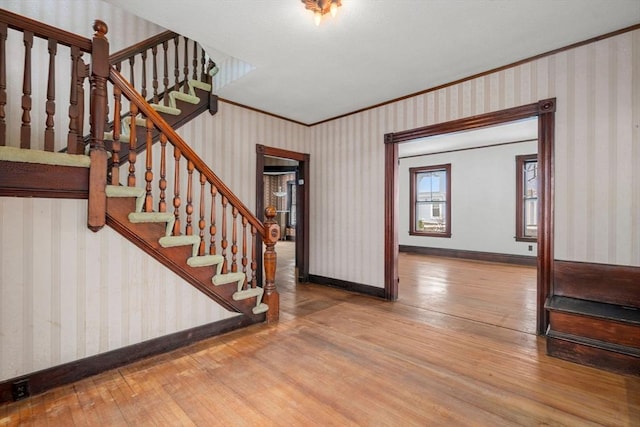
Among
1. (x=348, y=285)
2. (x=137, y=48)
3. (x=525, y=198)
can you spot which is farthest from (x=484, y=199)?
(x=137, y=48)

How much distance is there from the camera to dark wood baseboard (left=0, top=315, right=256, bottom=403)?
1976 millimetres

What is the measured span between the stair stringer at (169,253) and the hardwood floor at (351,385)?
0.31m

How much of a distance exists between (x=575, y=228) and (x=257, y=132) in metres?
4.00

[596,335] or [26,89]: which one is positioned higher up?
[26,89]

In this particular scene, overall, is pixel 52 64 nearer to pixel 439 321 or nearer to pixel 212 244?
pixel 212 244

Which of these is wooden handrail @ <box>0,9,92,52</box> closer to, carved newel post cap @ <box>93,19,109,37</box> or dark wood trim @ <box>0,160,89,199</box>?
carved newel post cap @ <box>93,19,109,37</box>

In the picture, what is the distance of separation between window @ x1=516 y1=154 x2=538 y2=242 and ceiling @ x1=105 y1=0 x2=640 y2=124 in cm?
438

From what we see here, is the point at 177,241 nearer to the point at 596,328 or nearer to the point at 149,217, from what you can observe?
the point at 149,217

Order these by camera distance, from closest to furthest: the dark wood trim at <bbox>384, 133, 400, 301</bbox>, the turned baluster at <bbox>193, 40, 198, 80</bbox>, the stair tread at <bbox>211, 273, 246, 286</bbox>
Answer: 1. the stair tread at <bbox>211, 273, 246, 286</bbox>
2. the turned baluster at <bbox>193, 40, 198, 80</bbox>
3. the dark wood trim at <bbox>384, 133, 400, 301</bbox>

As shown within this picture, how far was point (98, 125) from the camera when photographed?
2.14 m

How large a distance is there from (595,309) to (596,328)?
19cm

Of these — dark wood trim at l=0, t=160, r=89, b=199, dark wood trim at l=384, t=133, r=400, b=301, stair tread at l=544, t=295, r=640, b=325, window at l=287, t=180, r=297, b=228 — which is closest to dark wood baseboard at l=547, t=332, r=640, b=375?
stair tread at l=544, t=295, r=640, b=325

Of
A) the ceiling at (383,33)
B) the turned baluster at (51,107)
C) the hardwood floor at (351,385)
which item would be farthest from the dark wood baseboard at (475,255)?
the turned baluster at (51,107)

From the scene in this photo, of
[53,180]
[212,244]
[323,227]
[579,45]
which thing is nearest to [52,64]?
[53,180]
